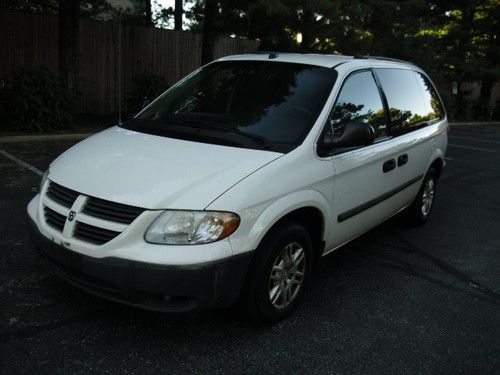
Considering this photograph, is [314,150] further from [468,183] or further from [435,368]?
[468,183]

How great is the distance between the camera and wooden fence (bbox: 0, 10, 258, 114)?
12055 mm

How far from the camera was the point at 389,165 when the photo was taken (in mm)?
4379

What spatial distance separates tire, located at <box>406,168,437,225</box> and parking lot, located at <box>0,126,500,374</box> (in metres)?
0.69

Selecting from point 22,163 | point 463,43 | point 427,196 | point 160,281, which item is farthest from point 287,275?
point 463,43

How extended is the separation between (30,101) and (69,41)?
1.86m

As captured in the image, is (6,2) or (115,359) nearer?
(115,359)

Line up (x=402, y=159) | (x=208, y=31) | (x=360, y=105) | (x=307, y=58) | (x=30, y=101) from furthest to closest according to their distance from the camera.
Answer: (x=208, y=31) < (x=30, y=101) < (x=402, y=159) < (x=307, y=58) < (x=360, y=105)

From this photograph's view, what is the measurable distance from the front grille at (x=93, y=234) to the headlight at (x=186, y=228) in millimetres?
228

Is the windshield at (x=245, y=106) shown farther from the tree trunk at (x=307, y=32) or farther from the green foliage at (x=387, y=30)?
the tree trunk at (x=307, y=32)

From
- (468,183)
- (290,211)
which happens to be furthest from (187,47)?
(290,211)

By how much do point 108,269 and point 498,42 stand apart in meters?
25.5

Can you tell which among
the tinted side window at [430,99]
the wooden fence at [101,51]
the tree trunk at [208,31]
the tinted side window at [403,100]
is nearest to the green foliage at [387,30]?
the tree trunk at [208,31]

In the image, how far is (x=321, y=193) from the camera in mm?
3484

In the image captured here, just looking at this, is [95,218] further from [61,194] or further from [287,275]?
[287,275]
